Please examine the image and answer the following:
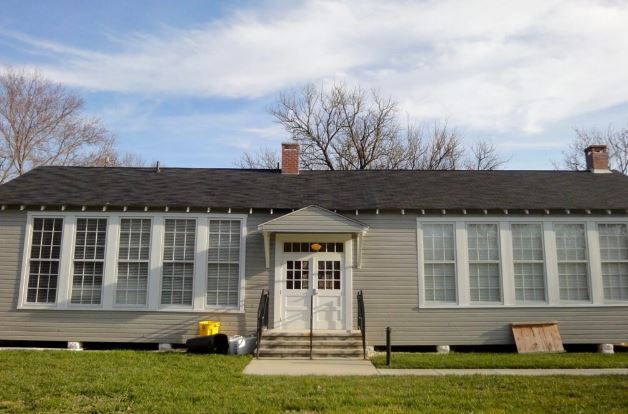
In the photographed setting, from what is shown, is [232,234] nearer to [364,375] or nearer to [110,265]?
[110,265]

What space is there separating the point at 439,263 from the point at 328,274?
9.51ft

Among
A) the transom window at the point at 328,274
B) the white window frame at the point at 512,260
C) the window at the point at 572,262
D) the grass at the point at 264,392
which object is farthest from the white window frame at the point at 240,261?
the window at the point at 572,262

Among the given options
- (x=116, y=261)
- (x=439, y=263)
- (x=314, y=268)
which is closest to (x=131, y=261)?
(x=116, y=261)

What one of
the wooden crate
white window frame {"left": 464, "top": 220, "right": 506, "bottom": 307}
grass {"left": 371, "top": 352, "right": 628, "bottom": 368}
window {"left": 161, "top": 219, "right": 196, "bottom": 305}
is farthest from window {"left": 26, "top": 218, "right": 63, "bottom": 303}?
the wooden crate

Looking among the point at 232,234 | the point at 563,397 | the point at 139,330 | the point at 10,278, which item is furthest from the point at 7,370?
the point at 563,397

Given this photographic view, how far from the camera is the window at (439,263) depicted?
1302 centimetres

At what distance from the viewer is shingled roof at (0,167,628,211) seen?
13211 mm

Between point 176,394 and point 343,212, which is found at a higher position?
point 343,212

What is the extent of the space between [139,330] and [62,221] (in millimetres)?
3484

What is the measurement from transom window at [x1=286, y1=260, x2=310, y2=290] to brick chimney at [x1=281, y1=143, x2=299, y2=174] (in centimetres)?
350

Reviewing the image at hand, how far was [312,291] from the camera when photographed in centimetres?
1281

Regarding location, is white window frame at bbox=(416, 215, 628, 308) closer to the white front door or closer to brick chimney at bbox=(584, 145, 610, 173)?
the white front door

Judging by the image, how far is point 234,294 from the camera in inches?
506

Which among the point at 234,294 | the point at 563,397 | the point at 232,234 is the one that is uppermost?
the point at 232,234
